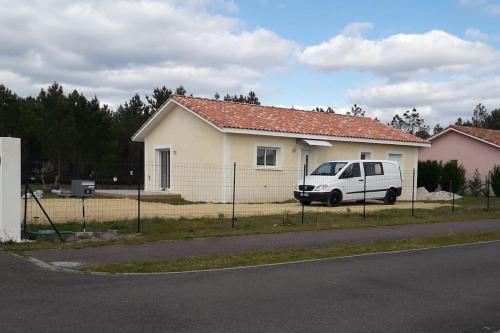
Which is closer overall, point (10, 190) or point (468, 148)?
point (10, 190)

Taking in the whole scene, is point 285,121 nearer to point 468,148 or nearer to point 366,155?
point 366,155

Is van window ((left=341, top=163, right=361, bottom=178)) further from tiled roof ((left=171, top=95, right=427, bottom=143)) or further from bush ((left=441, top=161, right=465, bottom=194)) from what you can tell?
bush ((left=441, top=161, right=465, bottom=194))

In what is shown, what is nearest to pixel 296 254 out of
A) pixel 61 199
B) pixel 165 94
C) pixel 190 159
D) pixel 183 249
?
pixel 183 249

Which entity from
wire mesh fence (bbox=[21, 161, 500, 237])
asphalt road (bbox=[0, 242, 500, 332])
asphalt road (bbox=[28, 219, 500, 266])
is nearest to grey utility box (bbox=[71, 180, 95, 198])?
asphalt road (bbox=[28, 219, 500, 266])

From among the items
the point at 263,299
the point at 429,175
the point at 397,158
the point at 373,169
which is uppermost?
the point at 397,158

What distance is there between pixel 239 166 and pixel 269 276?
14.9m

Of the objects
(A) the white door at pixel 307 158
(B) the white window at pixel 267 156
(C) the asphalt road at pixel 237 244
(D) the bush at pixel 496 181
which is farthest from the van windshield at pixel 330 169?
(D) the bush at pixel 496 181

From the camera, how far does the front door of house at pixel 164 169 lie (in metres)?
27.4

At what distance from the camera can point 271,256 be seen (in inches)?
440

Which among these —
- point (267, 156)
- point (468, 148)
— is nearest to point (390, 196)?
point (267, 156)

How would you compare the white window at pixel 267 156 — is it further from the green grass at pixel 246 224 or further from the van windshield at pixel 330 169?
the green grass at pixel 246 224

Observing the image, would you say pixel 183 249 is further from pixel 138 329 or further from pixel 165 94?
pixel 165 94

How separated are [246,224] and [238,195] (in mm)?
7863

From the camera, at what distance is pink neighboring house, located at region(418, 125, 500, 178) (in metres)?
36.1
